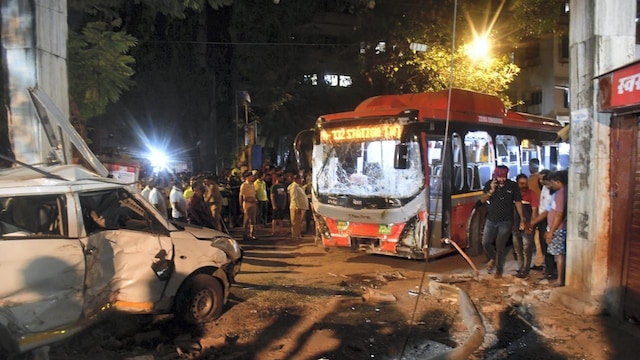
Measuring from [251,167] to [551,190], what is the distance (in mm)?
12445

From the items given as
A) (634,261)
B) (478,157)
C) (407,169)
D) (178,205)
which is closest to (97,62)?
(178,205)

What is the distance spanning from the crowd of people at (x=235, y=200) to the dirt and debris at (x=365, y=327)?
1897mm

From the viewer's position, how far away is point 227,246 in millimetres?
6328

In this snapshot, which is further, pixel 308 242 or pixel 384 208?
pixel 308 242

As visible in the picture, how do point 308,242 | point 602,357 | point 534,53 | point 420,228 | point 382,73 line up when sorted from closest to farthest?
1. point 602,357
2. point 420,228
3. point 308,242
4. point 382,73
5. point 534,53

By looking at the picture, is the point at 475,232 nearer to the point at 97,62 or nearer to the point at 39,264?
the point at 97,62

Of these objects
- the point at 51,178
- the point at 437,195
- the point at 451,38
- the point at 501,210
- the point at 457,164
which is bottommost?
the point at 501,210

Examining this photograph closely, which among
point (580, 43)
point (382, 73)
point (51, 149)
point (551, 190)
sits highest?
point (382, 73)

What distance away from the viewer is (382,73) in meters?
17.6

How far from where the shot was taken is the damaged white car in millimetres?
4379

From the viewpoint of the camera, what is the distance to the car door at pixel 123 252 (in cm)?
496

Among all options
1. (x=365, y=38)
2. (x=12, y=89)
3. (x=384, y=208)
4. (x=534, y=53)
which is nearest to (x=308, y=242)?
(x=384, y=208)

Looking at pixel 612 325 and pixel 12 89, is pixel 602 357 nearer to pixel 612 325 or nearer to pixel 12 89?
pixel 612 325

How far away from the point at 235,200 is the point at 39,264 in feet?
35.2
